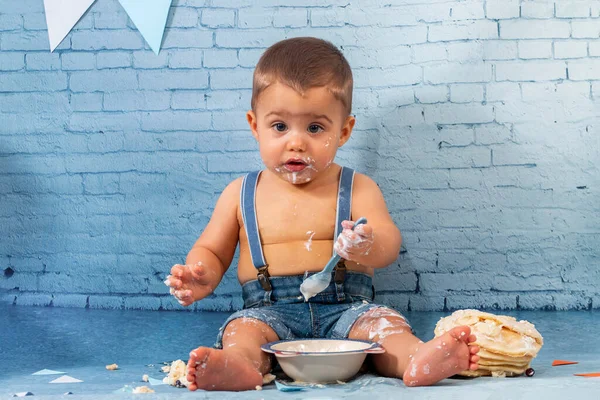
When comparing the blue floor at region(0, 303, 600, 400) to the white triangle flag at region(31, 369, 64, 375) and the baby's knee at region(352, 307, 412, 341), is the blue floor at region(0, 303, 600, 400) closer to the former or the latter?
the white triangle flag at region(31, 369, 64, 375)

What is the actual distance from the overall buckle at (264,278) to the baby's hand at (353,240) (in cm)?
39

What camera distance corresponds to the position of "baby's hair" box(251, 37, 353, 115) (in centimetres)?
203

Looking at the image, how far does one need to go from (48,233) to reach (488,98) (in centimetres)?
170

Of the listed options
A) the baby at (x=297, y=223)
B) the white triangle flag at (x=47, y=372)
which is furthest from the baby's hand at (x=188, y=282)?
the white triangle flag at (x=47, y=372)

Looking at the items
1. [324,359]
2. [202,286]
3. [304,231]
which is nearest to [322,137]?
[304,231]

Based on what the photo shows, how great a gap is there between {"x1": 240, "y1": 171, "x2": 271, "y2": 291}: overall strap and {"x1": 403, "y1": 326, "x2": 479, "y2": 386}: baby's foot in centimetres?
61

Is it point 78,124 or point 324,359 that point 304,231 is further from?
point 78,124

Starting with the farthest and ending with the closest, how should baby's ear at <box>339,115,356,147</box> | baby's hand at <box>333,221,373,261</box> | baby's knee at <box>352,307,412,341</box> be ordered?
baby's ear at <box>339,115,356,147</box> < baby's knee at <box>352,307,412,341</box> < baby's hand at <box>333,221,373,261</box>

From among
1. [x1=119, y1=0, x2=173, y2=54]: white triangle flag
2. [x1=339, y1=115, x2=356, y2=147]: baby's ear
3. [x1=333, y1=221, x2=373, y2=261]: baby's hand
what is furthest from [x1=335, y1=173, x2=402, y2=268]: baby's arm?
[x1=119, y1=0, x2=173, y2=54]: white triangle flag

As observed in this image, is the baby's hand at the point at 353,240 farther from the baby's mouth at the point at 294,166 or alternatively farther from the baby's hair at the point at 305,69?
the baby's hair at the point at 305,69

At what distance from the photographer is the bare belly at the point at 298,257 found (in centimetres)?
209

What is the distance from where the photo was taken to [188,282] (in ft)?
6.14

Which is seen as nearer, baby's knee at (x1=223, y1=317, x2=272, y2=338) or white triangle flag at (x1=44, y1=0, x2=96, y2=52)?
baby's knee at (x1=223, y1=317, x2=272, y2=338)

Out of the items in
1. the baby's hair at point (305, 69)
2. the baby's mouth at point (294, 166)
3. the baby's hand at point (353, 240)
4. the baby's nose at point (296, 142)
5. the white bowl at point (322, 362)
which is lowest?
the white bowl at point (322, 362)
